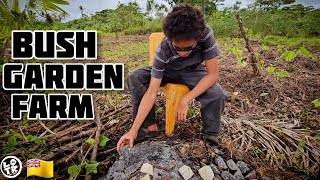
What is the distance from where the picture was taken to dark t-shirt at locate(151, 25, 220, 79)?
4.55 ft

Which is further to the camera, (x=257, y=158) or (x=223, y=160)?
(x=257, y=158)

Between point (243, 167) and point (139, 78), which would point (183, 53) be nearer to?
point (139, 78)

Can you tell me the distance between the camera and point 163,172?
1308 mm

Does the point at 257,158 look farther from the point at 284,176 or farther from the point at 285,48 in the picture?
the point at 285,48

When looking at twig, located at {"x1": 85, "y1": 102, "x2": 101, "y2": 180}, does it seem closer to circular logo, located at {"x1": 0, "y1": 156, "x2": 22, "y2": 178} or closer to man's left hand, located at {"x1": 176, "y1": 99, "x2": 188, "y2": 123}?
circular logo, located at {"x1": 0, "y1": 156, "x2": 22, "y2": 178}

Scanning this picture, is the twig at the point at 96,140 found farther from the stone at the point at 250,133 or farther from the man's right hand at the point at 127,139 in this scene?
the stone at the point at 250,133

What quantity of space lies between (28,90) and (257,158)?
3.80ft

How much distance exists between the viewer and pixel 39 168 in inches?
53.9

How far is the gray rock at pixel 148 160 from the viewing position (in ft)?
4.33

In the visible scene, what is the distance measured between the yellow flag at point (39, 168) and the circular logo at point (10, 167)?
0.16 feet

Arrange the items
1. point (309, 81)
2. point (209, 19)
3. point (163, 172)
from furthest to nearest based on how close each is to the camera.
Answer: point (209, 19), point (309, 81), point (163, 172)

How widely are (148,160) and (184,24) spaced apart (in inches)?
23.7

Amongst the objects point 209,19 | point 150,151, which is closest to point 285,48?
point 209,19

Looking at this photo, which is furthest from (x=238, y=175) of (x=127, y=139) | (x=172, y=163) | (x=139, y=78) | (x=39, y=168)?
(x=39, y=168)
